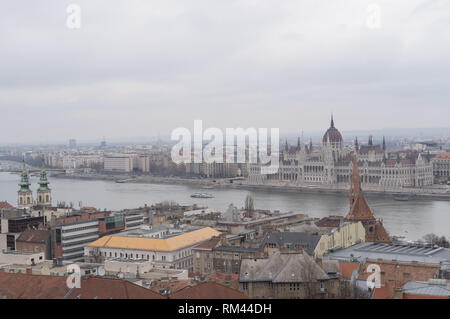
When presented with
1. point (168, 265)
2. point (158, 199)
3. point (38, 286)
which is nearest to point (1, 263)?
point (168, 265)

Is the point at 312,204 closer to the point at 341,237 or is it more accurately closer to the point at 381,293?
the point at 341,237

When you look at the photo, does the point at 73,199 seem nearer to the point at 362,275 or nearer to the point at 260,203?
the point at 260,203

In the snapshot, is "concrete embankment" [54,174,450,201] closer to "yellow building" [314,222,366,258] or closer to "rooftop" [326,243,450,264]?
"yellow building" [314,222,366,258]

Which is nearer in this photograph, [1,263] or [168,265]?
[1,263]

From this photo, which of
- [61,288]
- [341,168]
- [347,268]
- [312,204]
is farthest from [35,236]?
[341,168]

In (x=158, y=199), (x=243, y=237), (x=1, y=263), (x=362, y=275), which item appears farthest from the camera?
(x=158, y=199)

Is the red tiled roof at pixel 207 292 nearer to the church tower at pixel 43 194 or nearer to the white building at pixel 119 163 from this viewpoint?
the church tower at pixel 43 194

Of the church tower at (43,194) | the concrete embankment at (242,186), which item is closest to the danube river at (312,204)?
the concrete embankment at (242,186)

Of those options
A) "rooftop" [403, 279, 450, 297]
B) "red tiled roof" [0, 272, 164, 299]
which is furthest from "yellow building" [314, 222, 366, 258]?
"red tiled roof" [0, 272, 164, 299]
